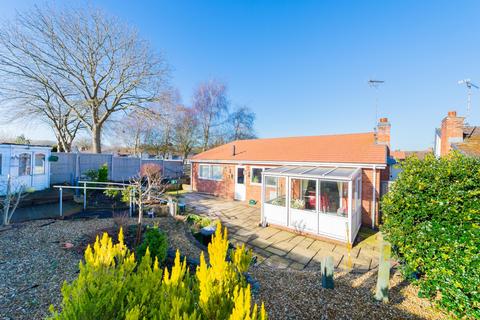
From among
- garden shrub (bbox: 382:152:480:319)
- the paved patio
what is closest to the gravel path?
garden shrub (bbox: 382:152:480:319)

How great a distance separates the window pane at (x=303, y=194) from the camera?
8102mm

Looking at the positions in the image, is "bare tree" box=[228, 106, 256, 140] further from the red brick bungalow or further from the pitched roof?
the red brick bungalow

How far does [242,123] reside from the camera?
31.7 meters

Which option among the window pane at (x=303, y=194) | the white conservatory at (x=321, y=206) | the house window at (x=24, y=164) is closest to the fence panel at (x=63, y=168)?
the house window at (x=24, y=164)

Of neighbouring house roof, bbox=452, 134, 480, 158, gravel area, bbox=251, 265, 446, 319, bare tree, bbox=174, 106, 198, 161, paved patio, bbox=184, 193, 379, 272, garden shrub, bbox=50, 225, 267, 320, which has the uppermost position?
bare tree, bbox=174, 106, 198, 161

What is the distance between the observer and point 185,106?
25094 mm

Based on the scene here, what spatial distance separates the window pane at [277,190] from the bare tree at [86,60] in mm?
12845

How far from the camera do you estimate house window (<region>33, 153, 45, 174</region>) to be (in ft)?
34.9

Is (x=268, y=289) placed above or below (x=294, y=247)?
above

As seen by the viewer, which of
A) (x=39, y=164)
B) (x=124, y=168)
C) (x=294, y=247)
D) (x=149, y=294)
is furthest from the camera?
(x=124, y=168)

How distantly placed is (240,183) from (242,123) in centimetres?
2001

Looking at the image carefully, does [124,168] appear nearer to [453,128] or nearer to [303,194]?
[303,194]

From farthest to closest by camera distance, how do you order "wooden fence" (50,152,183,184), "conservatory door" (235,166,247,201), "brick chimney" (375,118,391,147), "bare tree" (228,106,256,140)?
"bare tree" (228,106,256,140)
"conservatory door" (235,166,247,201)
"wooden fence" (50,152,183,184)
"brick chimney" (375,118,391,147)

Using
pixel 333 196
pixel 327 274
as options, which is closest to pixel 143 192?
pixel 333 196
